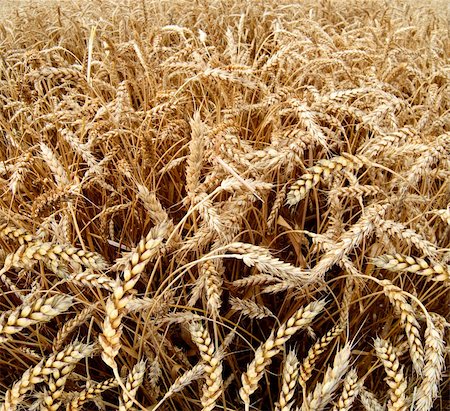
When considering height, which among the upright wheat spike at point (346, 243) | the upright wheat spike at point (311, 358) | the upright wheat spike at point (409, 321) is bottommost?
the upright wheat spike at point (311, 358)

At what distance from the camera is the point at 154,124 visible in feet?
6.14

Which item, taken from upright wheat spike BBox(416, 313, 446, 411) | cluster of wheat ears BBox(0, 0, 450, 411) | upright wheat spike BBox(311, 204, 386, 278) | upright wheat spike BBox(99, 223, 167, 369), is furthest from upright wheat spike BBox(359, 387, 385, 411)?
upright wheat spike BBox(99, 223, 167, 369)

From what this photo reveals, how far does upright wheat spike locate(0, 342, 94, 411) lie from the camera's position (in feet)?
2.67

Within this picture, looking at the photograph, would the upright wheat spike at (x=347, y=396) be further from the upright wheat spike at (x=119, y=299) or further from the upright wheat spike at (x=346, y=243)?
the upright wheat spike at (x=119, y=299)

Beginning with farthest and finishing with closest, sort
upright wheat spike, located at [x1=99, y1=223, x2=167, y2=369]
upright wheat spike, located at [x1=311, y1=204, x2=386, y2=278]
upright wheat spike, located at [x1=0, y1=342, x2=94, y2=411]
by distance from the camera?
upright wheat spike, located at [x1=311, y1=204, x2=386, y2=278]
upright wheat spike, located at [x1=0, y1=342, x2=94, y2=411]
upright wheat spike, located at [x1=99, y1=223, x2=167, y2=369]

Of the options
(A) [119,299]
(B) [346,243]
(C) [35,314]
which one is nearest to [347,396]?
(B) [346,243]

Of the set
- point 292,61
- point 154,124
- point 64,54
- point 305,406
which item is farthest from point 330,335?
point 64,54

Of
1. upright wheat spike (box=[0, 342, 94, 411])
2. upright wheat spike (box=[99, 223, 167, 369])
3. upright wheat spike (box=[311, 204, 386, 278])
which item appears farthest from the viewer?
upright wheat spike (box=[311, 204, 386, 278])

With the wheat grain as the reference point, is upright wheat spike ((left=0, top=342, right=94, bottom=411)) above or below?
below

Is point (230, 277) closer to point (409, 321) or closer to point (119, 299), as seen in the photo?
point (409, 321)

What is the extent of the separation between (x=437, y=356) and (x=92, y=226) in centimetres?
114

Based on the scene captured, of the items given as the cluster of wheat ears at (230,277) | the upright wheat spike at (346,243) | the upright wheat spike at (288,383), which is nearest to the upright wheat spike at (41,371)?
the cluster of wheat ears at (230,277)

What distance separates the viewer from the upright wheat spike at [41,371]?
0.81 meters

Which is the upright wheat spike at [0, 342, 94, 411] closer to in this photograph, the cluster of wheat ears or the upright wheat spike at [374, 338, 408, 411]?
the cluster of wheat ears
